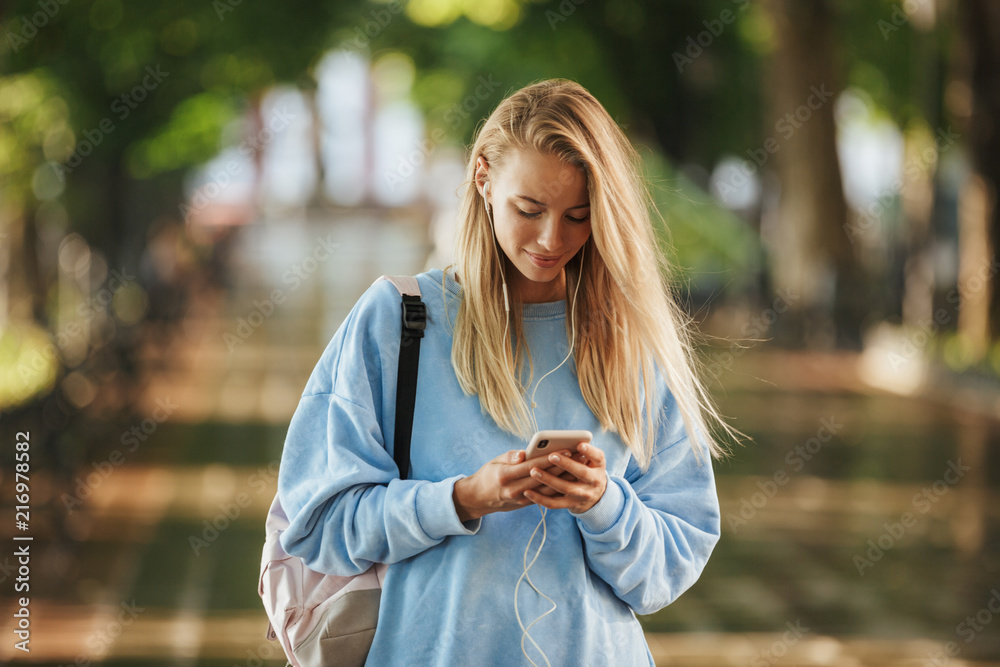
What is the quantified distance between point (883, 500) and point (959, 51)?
8.83 metres

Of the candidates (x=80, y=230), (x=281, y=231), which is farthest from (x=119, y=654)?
(x=281, y=231)

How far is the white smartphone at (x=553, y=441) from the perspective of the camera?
5.94 feet

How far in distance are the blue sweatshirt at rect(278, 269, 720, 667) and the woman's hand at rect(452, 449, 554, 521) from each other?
35 millimetres

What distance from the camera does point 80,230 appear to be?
51.1 feet

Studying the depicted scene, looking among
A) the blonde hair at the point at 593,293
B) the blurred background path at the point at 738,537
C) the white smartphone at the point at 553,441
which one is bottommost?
the blurred background path at the point at 738,537

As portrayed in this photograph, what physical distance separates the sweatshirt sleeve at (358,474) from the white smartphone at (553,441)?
0.21m

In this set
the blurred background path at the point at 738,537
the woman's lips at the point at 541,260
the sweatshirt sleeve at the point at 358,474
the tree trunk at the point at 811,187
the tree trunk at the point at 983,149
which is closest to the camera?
the sweatshirt sleeve at the point at 358,474

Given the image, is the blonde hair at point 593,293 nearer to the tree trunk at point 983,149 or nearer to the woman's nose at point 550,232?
the woman's nose at point 550,232

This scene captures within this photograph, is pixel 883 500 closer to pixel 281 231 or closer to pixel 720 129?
pixel 720 129

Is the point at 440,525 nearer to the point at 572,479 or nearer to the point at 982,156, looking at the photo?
the point at 572,479

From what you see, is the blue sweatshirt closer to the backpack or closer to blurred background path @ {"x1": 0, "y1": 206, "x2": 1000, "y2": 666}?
the backpack

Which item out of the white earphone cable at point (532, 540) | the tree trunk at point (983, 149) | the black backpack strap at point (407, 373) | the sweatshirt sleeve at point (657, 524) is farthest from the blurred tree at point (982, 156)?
the black backpack strap at point (407, 373)

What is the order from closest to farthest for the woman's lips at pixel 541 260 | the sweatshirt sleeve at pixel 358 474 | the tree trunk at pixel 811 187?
the sweatshirt sleeve at pixel 358 474 < the woman's lips at pixel 541 260 < the tree trunk at pixel 811 187

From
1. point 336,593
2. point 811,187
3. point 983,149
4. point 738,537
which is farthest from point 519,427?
point 811,187
